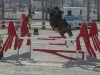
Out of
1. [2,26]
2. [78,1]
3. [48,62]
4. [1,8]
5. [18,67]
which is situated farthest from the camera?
[78,1]

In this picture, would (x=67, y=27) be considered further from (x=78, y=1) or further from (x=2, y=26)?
(x=78, y=1)

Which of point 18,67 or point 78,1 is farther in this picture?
point 78,1

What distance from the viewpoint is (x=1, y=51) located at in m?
13.2

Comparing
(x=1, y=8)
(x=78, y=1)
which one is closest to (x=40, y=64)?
(x=1, y=8)

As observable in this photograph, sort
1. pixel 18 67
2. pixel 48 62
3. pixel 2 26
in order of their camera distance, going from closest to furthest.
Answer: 1. pixel 18 67
2. pixel 48 62
3. pixel 2 26

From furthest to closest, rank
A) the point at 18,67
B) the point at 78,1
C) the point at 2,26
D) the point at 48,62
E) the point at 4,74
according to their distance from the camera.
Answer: the point at 78,1 < the point at 2,26 < the point at 48,62 < the point at 18,67 < the point at 4,74

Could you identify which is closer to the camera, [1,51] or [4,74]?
[4,74]

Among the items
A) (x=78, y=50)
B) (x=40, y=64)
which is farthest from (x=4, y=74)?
(x=78, y=50)

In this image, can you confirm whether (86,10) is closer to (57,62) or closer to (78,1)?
(78,1)

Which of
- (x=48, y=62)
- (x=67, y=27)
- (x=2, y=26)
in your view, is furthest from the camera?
(x=2, y=26)

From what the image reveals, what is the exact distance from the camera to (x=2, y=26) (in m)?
31.3

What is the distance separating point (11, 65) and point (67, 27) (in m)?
4.48

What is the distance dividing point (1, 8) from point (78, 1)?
33.2ft

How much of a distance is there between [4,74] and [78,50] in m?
2.89
